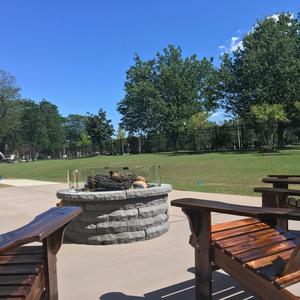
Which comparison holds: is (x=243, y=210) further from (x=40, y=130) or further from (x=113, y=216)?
(x=40, y=130)

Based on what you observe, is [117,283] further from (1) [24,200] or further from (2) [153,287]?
(1) [24,200]

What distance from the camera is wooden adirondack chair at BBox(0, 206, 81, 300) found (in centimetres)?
265

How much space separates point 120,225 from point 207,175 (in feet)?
36.5

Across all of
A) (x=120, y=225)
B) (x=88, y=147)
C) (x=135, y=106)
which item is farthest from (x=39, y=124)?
(x=120, y=225)

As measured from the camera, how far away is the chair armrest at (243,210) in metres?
2.93

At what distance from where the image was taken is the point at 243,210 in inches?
125

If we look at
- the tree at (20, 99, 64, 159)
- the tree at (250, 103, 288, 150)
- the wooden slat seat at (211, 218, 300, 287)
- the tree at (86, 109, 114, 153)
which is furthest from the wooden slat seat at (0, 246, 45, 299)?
the tree at (20, 99, 64, 159)

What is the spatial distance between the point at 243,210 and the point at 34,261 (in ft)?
5.24

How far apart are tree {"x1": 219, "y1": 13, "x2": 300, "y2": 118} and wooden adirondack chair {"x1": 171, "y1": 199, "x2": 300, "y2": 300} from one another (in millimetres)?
29632

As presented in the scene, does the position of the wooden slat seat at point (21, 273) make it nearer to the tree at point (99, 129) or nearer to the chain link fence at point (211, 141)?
the chain link fence at point (211, 141)

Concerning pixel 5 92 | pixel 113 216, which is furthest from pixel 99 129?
pixel 113 216

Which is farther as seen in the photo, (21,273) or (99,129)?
(99,129)

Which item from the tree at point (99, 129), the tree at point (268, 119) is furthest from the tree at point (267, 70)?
the tree at point (99, 129)

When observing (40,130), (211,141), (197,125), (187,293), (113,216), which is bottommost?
(187,293)
